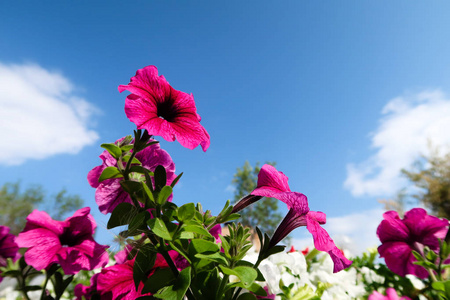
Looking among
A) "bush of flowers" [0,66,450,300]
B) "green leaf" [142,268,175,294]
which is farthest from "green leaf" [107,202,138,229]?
"green leaf" [142,268,175,294]

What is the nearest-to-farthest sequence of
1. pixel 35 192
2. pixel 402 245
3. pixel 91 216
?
pixel 91 216 → pixel 402 245 → pixel 35 192

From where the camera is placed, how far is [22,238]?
2.95 feet

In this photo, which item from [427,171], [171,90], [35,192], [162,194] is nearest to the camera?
[162,194]

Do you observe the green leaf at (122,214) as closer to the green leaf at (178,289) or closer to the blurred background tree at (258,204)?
the green leaf at (178,289)

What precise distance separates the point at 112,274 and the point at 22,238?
0.38 m

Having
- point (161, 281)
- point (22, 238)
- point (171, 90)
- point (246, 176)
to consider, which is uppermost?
point (246, 176)

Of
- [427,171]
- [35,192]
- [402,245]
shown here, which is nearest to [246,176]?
[427,171]

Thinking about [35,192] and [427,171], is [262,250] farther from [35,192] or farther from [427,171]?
[35,192]

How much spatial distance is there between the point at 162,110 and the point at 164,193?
0.22m

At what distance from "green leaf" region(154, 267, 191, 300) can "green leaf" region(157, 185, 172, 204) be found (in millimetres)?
128

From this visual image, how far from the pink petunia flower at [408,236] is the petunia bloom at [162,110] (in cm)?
91

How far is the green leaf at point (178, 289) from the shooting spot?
50 centimetres

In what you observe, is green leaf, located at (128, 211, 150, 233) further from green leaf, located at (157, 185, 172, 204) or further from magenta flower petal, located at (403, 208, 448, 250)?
magenta flower petal, located at (403, 208, 448, 250)

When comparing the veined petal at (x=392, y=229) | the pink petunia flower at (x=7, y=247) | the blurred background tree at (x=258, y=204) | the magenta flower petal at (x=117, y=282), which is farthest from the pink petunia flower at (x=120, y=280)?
the blurred background tree at (x=258, y=204)
